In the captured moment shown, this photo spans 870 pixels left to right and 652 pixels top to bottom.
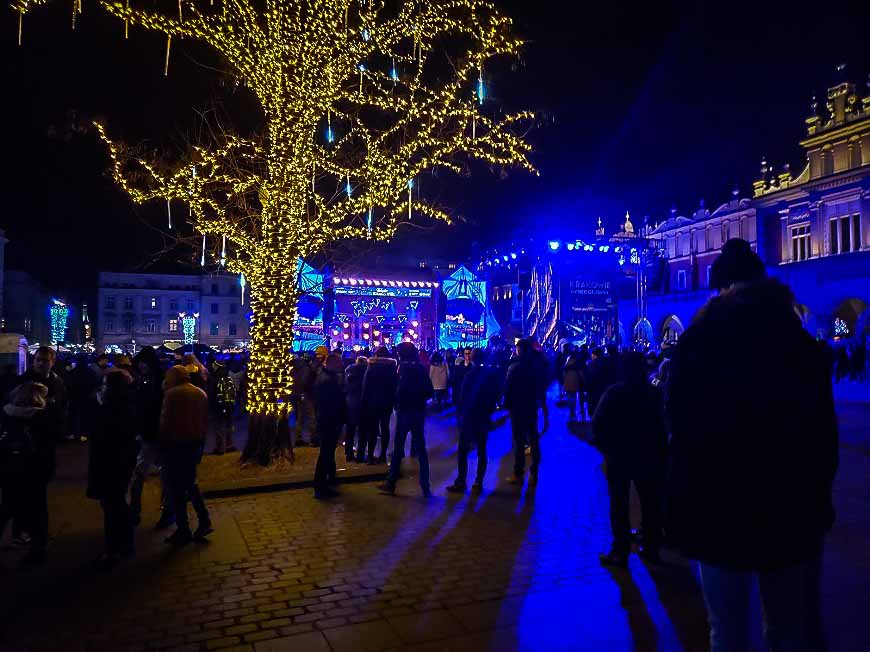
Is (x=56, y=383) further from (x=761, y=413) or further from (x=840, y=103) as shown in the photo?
(x=840, y=103)

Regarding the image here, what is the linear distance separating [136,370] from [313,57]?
6.59m

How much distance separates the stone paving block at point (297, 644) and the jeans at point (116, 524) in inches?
90.8

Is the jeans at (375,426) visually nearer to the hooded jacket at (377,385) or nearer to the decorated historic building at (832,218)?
the hooded jacket at (377,385)

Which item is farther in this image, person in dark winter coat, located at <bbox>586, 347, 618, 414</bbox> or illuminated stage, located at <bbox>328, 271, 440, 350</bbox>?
illuminated stage, located at <bbox>328, 271, 440, 350</bbox>

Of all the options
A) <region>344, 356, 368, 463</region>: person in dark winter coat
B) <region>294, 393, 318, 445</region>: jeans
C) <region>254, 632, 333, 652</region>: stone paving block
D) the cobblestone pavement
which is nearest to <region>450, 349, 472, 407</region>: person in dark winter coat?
<region>294, 393, 318, 445</region>: jeans

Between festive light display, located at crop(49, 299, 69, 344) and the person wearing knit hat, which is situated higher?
festive light display, located at crop(49, 299, 69, 344)

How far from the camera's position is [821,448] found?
2.10 meters

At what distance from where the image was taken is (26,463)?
17.5 ft

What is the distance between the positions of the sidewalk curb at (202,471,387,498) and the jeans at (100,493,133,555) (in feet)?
7.01

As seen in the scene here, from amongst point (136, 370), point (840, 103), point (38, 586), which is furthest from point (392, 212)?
point (840, 103)

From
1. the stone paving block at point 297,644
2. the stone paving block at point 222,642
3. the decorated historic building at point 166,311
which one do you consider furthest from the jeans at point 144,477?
the decorated historic building at point 166,311

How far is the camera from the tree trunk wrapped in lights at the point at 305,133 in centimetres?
843

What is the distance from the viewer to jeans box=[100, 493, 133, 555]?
17.2 feet

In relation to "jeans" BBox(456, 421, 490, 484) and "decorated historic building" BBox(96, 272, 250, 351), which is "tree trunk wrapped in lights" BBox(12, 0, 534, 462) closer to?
"jeans" BBox(456, 421, 490, 484)
